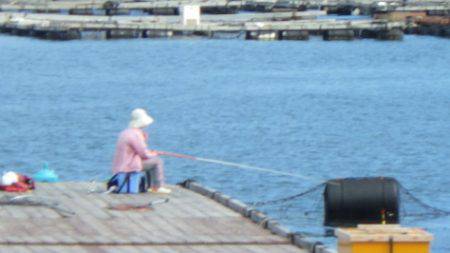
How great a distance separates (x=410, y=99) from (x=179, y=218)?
1683 inches

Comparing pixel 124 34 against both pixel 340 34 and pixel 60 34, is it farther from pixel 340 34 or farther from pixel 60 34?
pixel 340 34

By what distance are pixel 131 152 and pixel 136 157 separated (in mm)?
90

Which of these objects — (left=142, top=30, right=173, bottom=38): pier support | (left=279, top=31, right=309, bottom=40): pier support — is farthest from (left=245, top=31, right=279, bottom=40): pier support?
(left=142, top=30, right=173, bottom=38): pier support

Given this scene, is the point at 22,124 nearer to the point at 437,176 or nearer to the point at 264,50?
the point at 437,176

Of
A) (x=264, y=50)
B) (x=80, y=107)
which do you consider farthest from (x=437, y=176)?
(x=264, y=50)

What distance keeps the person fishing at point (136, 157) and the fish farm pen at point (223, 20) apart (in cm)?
7487

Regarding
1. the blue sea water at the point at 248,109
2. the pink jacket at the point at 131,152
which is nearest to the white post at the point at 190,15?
the blue sea water at the point at 248,109

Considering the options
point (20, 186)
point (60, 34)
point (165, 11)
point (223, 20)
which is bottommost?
point (165, 11)

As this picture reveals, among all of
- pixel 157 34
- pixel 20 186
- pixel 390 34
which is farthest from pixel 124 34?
pixel 20 186

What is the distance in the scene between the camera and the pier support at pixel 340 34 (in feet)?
310

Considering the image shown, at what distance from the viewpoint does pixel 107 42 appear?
314 ft

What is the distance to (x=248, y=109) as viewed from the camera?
54750mm

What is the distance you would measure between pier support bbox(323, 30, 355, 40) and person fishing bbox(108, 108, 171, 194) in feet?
245

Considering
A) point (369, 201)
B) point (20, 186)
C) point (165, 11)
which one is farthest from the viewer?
point (165, 11)
